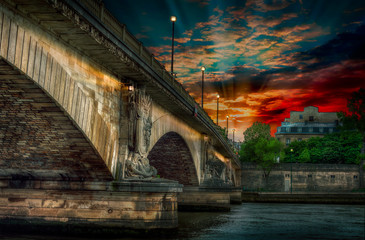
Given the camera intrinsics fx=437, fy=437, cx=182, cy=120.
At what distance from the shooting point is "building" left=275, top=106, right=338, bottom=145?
123 meters

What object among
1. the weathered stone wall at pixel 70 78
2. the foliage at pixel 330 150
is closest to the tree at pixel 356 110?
the foliage at pixel 330 150

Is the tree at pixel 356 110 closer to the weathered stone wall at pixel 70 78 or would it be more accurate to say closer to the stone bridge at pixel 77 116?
the stone bridge at pixel 77 116

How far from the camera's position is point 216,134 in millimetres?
42562

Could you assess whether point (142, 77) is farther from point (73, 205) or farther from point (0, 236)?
point (0, 236)

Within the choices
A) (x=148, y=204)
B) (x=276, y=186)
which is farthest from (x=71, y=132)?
(x=276, y=186)

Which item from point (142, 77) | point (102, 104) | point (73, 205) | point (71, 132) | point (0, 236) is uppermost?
point (142, 77)

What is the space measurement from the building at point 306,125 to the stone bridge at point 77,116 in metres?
103

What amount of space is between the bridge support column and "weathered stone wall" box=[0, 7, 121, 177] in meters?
1.41

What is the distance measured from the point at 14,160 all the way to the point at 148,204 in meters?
6.05

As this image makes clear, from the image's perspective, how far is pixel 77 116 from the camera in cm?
1531

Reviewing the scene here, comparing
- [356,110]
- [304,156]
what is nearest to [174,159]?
[356,110]

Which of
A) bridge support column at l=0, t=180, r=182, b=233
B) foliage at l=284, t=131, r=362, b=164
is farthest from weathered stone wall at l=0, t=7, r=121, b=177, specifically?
foliage at l=284, t=131, r=362, b=164

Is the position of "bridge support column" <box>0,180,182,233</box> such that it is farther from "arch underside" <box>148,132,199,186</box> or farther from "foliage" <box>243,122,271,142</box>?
"foliage" <box>243,122,271,142</box>

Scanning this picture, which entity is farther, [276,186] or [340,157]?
[340,157]
